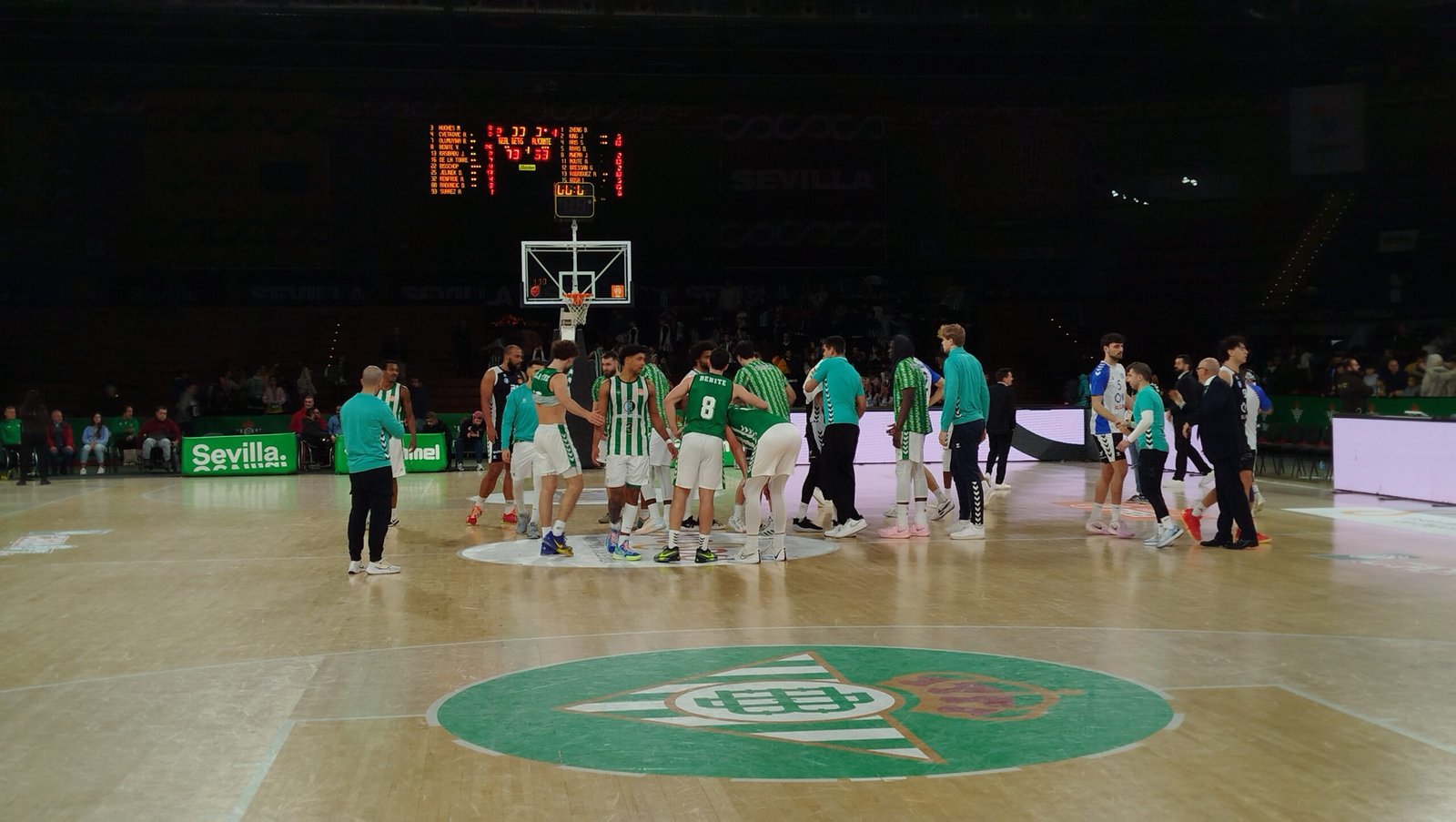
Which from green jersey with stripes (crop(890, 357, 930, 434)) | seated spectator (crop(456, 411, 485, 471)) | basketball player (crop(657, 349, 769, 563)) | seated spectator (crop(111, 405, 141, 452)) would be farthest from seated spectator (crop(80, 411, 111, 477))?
green jersey with stripes (crop(890, 357, 930, 434))

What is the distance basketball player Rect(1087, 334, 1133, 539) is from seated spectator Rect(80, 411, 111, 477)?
17625 millimetres

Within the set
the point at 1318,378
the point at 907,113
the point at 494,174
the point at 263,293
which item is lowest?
the point at 1318,378

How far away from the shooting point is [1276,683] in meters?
6.37

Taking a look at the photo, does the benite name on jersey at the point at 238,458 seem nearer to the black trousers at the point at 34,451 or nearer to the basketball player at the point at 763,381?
the black trousers at the point at 34,451

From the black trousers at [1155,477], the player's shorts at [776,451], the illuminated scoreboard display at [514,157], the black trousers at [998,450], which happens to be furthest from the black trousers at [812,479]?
the illuminated scoreboard display at [514,157]

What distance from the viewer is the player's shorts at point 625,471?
11.3 meters

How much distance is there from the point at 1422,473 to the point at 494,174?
16783 mm

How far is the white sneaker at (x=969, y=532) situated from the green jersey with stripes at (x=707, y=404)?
298cm

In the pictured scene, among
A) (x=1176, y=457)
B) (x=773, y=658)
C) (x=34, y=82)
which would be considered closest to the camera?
(x=773, y=658)

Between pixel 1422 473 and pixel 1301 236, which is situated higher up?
pixel 1301 236

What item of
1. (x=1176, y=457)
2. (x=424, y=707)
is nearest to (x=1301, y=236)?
(x=1176, y=457)

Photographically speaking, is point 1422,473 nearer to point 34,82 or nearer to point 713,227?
point 713,227

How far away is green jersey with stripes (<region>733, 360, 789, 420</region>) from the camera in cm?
1057

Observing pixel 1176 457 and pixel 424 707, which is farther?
pixel 1176 457
